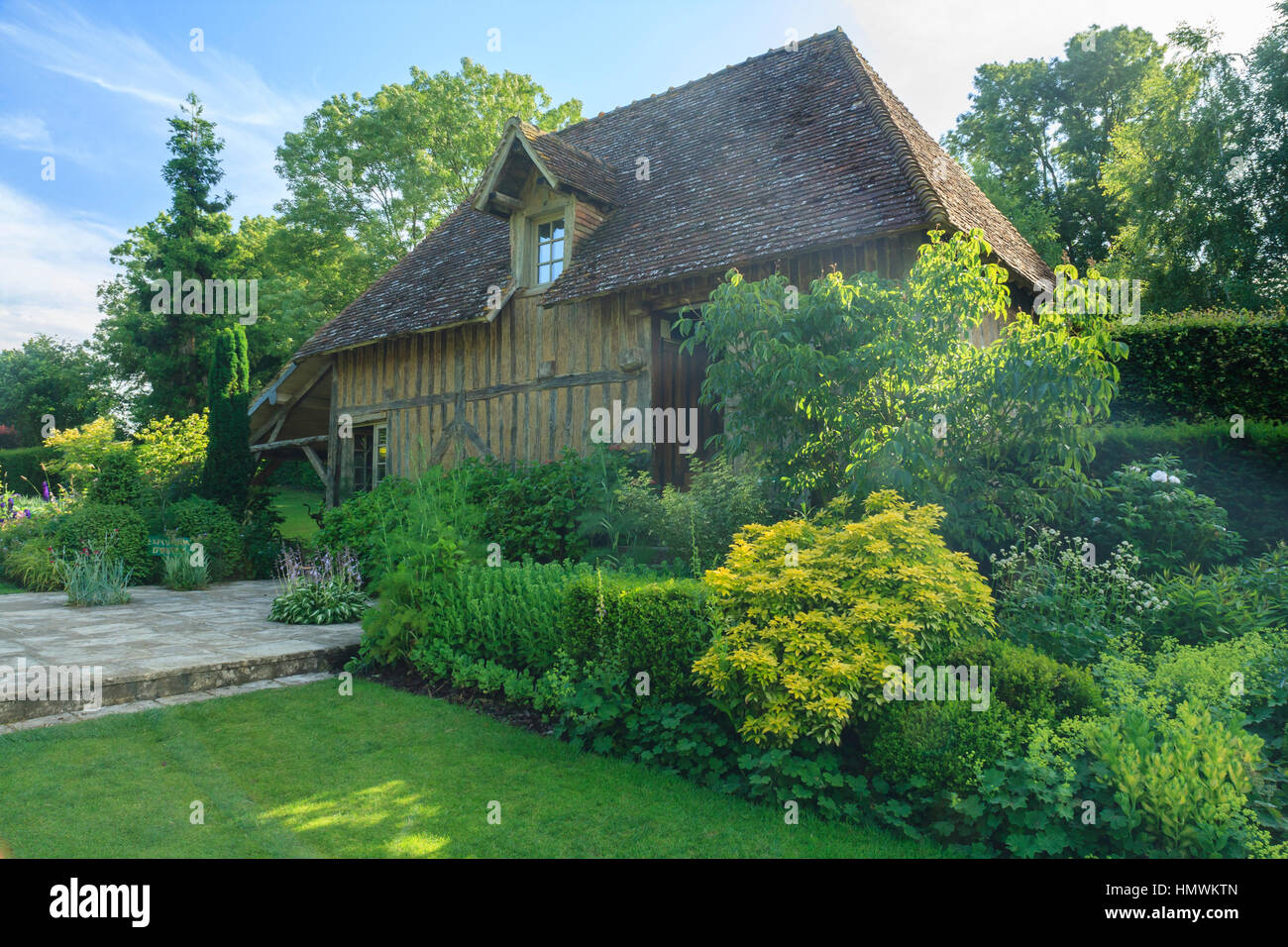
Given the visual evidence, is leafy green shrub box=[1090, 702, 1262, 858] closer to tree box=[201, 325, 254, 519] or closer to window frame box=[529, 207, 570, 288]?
window frame box=[529, 207, 570, 288]

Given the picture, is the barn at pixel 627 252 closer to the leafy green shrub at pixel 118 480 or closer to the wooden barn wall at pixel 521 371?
the wooden barn wall at pixel 521 371

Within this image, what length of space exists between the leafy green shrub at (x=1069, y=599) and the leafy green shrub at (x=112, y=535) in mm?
12566

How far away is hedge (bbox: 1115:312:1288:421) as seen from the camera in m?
10.7

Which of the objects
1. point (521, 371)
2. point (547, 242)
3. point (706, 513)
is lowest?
point (706, 513)

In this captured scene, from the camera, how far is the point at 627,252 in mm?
10789

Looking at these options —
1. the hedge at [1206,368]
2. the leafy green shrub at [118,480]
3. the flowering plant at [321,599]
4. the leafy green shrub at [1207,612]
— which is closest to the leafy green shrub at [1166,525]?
the leafy green shrub at [1207,612]

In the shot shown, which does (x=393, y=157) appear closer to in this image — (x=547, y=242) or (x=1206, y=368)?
(x=547, y=242)

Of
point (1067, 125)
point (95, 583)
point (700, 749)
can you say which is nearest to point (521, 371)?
point (95, 583)

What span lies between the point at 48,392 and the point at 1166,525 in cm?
4671

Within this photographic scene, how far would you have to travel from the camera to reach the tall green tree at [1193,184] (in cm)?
1877

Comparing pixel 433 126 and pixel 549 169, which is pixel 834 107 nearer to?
pixel 549 169

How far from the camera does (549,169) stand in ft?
37.0

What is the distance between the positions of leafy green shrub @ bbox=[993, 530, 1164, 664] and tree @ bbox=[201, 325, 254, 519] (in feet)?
48.7

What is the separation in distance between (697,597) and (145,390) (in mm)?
38444
